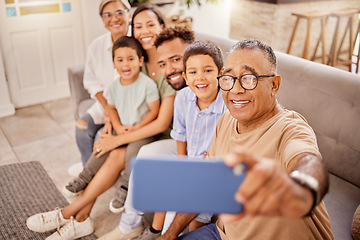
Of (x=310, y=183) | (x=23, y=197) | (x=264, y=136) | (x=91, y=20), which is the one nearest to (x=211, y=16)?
(x=91, y=20)

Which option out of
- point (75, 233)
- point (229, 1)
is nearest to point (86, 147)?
point (75, 233)

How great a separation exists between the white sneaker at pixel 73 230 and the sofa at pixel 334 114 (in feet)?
4.07

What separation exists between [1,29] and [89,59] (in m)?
1.47

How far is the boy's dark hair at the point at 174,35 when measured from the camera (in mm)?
1834

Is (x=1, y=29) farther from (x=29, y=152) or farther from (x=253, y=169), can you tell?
(x=253, y=169)

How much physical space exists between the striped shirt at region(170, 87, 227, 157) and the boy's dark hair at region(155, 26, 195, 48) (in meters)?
0.31

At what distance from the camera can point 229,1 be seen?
5.41m

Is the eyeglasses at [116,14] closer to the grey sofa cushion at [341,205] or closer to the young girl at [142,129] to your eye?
the young girl at [142,129]

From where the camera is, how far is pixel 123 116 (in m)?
2.12

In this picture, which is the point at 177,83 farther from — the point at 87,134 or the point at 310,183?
the point at 310,183

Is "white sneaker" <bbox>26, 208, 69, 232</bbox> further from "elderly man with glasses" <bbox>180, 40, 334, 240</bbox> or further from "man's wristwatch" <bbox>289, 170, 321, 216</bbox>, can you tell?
"man's wristwatch" <bbox>289, 170, 321, 216</bbox>

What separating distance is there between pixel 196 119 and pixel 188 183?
103cm

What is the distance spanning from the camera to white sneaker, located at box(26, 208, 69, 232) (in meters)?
1.95

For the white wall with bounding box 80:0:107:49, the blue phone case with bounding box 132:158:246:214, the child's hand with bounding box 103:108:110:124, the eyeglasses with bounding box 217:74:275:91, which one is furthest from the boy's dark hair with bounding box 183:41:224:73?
the white wall with bounding box 80:0:107:49
